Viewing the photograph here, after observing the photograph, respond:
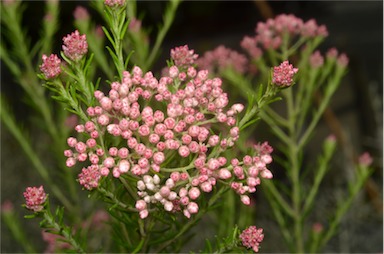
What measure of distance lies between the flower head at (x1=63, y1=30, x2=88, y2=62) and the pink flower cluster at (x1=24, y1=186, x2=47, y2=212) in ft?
0.38

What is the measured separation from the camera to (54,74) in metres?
0.43

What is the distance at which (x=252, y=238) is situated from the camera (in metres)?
0.43

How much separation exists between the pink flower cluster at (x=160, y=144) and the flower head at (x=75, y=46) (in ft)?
0.13

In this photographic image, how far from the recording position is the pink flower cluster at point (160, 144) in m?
0.42

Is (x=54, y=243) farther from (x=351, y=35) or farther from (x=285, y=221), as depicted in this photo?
(x=351, y=35)

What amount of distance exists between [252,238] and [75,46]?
0.22 m

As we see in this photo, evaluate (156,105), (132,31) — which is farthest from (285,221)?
(132,31)

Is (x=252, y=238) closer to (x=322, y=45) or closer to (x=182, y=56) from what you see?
(x=182, y=56)

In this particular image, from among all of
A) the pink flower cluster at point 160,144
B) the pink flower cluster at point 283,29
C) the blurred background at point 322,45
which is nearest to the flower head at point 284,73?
the pink flower cluster at point 160,144

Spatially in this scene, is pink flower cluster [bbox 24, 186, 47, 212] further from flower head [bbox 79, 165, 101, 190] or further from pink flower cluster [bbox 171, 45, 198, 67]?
pink flower cluster [bbox 171, 45, 198, 67]

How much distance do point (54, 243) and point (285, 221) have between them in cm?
41

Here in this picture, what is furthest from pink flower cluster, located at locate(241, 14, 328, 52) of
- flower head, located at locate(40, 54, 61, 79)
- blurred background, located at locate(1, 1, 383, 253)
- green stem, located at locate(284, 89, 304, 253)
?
blurred background, located at locate(1, 1, 383, 253)

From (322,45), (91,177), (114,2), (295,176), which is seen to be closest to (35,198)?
(91,177)

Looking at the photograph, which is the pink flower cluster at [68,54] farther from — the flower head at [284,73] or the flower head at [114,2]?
the flower head at [284,73]
